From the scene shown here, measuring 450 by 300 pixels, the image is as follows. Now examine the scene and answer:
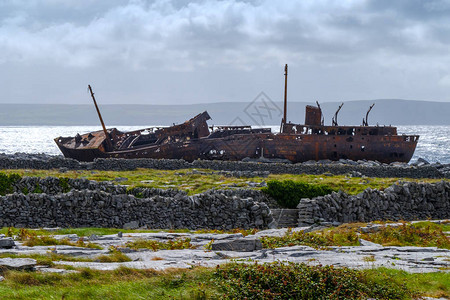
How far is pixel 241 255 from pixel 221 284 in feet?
10.8

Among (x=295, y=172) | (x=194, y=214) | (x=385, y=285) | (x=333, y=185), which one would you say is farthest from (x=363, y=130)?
(x=385, y=285)

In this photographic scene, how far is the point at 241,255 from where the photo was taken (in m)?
12.6

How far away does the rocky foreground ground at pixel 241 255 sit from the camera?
434 inches

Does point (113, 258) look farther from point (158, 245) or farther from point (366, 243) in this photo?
point (366, 243)

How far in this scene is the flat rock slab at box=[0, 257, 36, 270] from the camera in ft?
33.1

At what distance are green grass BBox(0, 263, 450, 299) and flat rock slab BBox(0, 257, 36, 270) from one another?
0.27m

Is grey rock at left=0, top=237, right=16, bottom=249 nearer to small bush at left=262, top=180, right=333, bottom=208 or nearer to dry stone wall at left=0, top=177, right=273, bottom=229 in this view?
dry stone wall at left=0, top=177, right=273, bottom=229

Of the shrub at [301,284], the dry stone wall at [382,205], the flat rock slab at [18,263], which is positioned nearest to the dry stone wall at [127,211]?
the dry stone wall at [382,205]

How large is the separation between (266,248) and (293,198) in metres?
12.2

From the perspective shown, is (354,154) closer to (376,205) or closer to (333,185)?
(333,185)

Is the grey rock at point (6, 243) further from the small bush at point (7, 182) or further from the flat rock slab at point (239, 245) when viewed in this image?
the small bush at point (7, 182)

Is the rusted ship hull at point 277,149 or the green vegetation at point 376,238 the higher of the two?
the rusted ship hull at point 277,149

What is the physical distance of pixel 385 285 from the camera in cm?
977

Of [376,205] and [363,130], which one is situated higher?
[363,130]
